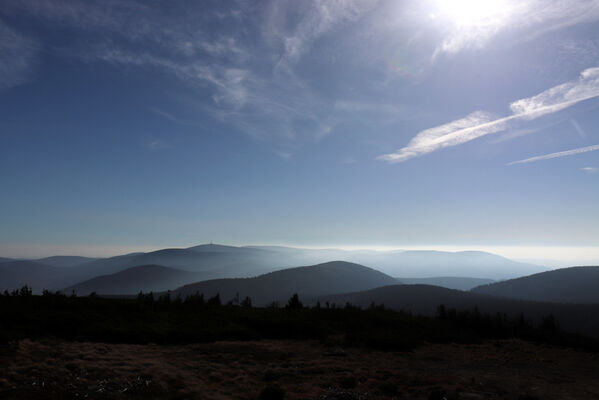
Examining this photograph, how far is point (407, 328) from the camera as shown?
25109mm

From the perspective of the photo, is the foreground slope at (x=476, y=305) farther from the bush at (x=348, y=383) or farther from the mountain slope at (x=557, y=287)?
the mountain slope at (x=557, y=287)

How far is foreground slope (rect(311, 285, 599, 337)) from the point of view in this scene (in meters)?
77.2

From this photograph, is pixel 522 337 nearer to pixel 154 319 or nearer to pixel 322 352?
pixel 322 352

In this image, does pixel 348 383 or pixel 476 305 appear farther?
pixel 476 305

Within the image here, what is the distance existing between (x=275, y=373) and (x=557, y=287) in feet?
675

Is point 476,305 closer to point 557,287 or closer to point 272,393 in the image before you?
point 272,393

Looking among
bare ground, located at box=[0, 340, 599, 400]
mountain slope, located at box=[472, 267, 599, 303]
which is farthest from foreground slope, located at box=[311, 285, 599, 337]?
mountain slope, located at box=[472, 267, 599, 303]

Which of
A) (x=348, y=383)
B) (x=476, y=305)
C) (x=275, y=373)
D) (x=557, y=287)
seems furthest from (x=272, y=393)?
(x=557, y=287)

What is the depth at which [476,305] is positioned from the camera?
74.0 metres

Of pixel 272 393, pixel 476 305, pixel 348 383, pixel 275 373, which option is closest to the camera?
pixel 272 393

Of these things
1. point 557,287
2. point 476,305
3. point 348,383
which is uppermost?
point 348,383

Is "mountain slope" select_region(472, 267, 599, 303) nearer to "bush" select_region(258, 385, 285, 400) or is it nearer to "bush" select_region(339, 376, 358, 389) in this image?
"bush" select_region(339, 376, 358, 389)

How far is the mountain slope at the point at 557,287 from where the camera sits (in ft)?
497

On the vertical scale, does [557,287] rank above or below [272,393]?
below
